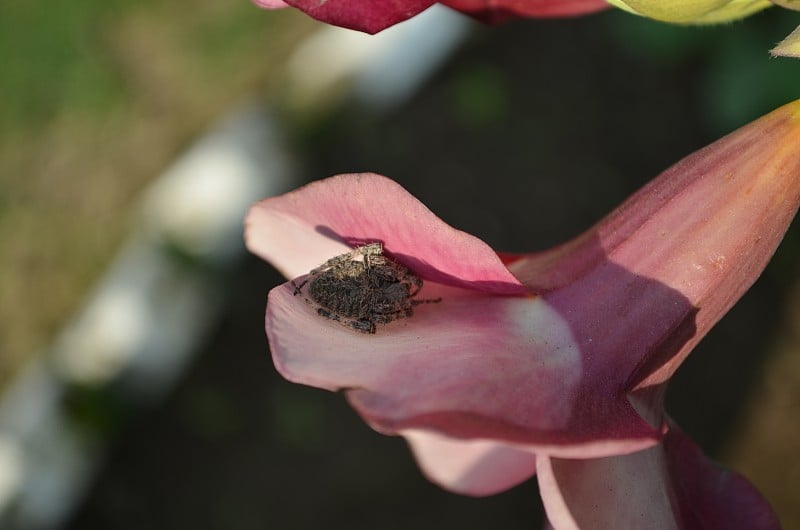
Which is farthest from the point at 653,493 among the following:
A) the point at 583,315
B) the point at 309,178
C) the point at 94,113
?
the point at 94,113

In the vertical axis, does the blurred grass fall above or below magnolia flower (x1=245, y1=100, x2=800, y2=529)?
below

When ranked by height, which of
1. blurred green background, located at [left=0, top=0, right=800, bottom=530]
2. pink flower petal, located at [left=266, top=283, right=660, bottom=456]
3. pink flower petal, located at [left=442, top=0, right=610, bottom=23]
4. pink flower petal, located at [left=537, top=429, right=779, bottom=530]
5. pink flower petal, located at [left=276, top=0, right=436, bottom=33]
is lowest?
blurred green background, located at [left=0, top=0, right=800, bottom=530]

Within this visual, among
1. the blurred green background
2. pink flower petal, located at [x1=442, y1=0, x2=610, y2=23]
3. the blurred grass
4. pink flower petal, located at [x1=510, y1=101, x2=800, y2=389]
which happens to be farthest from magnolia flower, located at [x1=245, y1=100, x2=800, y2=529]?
the blurred grass

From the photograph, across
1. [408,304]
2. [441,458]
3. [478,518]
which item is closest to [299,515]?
[478,518]

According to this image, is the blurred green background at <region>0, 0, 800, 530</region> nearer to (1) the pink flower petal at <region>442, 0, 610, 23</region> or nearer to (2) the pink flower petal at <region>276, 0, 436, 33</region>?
(1) the pink flower petal at <region>442, 0, 610, 23</region>

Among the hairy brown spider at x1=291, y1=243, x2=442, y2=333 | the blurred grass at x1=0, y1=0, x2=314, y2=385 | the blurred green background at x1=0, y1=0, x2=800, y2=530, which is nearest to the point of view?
the hairy brown spider at x1=291, y1=243, x2=442, y2=333

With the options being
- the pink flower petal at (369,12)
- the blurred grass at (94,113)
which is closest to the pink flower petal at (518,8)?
the pink flower petal at (369,12)

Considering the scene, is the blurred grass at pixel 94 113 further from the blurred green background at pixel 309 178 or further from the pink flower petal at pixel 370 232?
the pink flower petal at pixel 370 232
